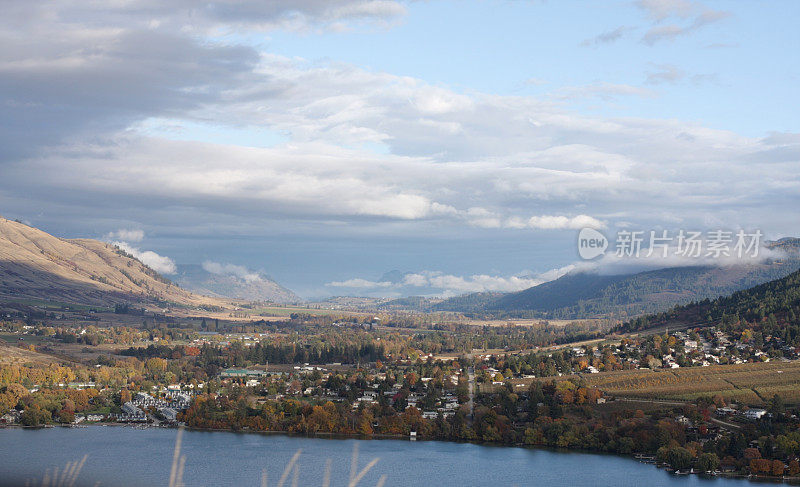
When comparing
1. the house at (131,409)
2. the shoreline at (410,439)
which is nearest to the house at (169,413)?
the house at (131,409)

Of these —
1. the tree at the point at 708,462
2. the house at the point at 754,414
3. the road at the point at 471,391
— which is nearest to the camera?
the tree at the point at 708,462

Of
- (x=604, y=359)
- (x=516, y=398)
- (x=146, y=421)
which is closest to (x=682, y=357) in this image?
A: (x=604, y=359)

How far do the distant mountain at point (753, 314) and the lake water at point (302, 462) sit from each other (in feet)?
214

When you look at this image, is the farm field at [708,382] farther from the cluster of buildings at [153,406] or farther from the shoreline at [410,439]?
the cluster of buildings at [153,406]

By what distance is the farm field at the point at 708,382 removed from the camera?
97.2 m

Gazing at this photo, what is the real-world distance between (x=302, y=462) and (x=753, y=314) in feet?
322

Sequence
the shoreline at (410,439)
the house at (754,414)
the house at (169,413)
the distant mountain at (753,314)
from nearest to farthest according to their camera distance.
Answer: the shoreline at (410,439)
the house at (754,414)
the house at (169,413)
the distant mountain at (753,314)

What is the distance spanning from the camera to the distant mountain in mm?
134375

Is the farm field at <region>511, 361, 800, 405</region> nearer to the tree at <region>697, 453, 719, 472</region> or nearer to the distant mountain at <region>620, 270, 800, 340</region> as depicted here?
the distant mountain at <region>620, 270, 800, 340</region>

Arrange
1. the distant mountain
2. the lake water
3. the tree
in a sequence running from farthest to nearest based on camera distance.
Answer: the distant mountain → the tree → the lake water

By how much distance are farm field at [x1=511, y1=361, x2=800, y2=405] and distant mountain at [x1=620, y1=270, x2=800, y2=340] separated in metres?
19.1

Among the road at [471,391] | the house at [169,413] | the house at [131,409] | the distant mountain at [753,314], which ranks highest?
the distant mountain at [753,314]

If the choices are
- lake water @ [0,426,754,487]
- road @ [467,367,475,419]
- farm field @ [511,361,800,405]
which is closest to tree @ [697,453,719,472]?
lake water @ [0,426,754,487]

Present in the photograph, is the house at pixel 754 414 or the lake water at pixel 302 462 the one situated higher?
the house at pixel 754 414
